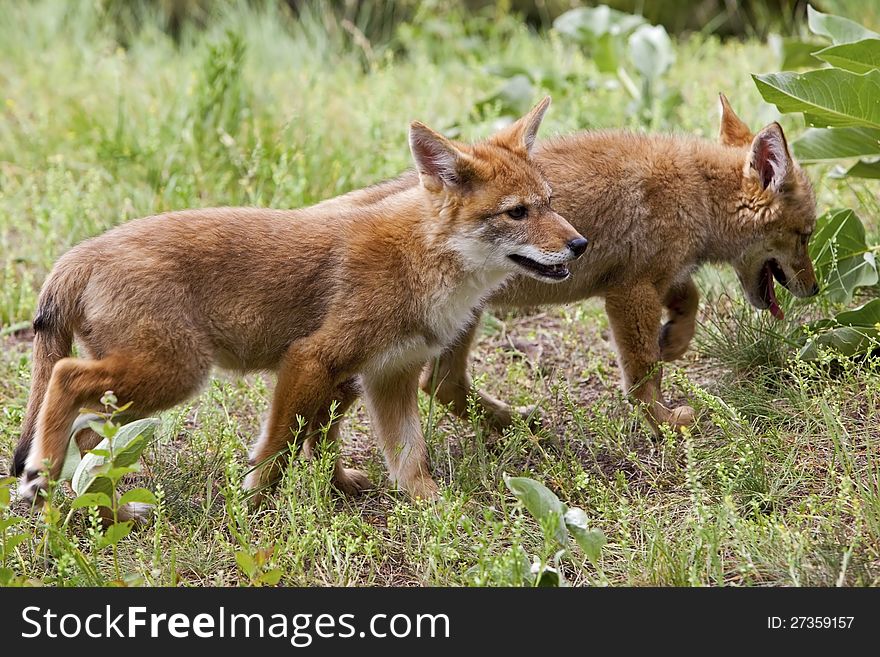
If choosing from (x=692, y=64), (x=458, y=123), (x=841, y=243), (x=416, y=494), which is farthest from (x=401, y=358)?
(x=692, y=64)

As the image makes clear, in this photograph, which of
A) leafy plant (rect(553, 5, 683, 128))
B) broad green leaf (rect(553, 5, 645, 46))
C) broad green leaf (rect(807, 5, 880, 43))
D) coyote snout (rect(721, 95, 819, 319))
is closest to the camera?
coyote snout (rect(721, 95, 819, 319))

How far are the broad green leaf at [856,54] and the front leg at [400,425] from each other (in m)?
2.25

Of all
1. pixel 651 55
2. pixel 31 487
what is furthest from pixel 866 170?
pixel 31 487

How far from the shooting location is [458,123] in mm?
7273

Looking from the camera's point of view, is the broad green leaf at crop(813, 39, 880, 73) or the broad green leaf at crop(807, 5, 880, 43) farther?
the broad green leaf at crop(807, 5, 880, 43)

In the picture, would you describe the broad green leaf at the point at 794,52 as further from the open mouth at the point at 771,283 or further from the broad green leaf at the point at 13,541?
the broad green leaf at the point at 13,541

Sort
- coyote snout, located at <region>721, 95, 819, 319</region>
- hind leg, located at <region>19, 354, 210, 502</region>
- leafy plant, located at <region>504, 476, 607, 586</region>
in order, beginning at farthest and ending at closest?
coyote snout, located at <region>721, 95, 819, 319</region> → hind leg, located at <region>19, 354, 210, 502</region> → leafy plant, located at <region>504, 476, 607, 586</region>

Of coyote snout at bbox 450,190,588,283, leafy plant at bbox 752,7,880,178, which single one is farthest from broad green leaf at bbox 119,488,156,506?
leafy plant at bbox 752,7,880,178

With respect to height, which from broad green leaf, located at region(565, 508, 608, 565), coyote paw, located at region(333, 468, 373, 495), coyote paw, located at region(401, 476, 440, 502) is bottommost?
coyote paw, located at region(333, 468, 373, 495)

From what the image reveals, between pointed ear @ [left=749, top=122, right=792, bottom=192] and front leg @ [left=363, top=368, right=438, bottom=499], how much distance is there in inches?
72.1

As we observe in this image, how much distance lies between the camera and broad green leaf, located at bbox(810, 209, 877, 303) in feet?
16.8

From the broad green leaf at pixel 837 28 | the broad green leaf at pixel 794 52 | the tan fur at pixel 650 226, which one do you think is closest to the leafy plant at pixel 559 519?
the tan fur at pixel 650 226

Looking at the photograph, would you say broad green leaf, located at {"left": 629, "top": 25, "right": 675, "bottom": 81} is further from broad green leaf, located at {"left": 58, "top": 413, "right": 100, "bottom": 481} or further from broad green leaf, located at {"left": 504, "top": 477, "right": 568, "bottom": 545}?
broad green leaf, located at {"left": 58, "top": 413, "right": 100, "bottom": 481}

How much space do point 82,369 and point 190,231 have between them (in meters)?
0.70
